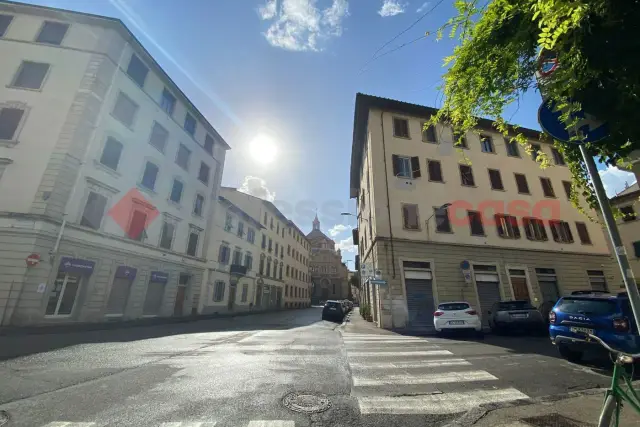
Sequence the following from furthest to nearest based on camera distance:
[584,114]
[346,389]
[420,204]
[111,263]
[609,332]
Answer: [420,204], [111,263], [609,332], [346,389], [584,114]

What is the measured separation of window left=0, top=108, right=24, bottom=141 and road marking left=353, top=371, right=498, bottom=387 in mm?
19933

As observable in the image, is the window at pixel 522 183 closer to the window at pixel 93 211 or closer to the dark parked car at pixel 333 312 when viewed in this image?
the dark parked car at pixel 333 312

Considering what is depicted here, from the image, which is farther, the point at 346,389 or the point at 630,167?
the point at 346,389

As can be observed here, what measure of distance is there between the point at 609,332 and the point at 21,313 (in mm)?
19779

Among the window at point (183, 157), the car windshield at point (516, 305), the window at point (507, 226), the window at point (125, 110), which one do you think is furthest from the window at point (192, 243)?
the window at point (507, 226)

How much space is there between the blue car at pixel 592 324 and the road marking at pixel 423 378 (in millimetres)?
2163

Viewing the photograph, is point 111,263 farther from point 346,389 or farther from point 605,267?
point 605,267

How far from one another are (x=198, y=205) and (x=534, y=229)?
26.6m

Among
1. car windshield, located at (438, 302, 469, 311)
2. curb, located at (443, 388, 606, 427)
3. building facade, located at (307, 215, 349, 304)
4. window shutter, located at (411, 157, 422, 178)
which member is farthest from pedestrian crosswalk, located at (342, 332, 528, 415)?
building facade, located at (307, 215, 349, 304)

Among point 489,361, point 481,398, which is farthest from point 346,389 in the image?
point 489,361

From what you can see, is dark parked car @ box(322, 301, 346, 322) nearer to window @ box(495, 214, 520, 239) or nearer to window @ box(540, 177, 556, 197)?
window @ box(495, 214, 520, 239)

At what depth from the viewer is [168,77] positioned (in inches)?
830

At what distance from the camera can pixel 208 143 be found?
26.7m

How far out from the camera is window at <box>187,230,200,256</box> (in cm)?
2317
